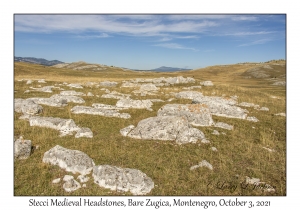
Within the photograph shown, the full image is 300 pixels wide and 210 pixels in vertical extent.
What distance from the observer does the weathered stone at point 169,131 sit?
15758 millimetres

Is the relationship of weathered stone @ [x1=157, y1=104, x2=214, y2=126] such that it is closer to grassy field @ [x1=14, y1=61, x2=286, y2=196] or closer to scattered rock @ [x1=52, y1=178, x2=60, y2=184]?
grassy field @ [x1=14, y1=61, x2=286, y2=196]

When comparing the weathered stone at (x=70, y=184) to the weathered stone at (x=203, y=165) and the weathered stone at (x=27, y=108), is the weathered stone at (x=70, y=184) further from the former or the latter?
the weathered stone at (x=27, y=108)

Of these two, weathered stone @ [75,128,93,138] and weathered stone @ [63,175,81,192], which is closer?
weathered stone @ [63,175,81,192]

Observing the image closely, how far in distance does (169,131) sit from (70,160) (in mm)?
7722

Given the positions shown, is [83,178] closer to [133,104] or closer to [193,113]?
[193,113]

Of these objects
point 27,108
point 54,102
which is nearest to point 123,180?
point 27,108

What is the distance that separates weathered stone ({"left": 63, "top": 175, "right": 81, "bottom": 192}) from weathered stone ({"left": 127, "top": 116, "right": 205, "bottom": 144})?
23.1 ft

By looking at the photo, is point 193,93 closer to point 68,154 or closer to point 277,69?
point 68,154

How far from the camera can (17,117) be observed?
2016cm

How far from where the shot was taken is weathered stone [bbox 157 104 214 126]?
65.3ft

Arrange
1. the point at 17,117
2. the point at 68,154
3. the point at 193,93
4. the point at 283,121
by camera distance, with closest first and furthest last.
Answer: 1. the point at 68,154
2. the point at 17,117
3. the point at 283,121
4. the point at 193,93

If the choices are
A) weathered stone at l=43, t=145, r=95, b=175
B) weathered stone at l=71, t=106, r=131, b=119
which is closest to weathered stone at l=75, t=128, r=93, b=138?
weathered stone at l=43, t=145, r=95, b=175
